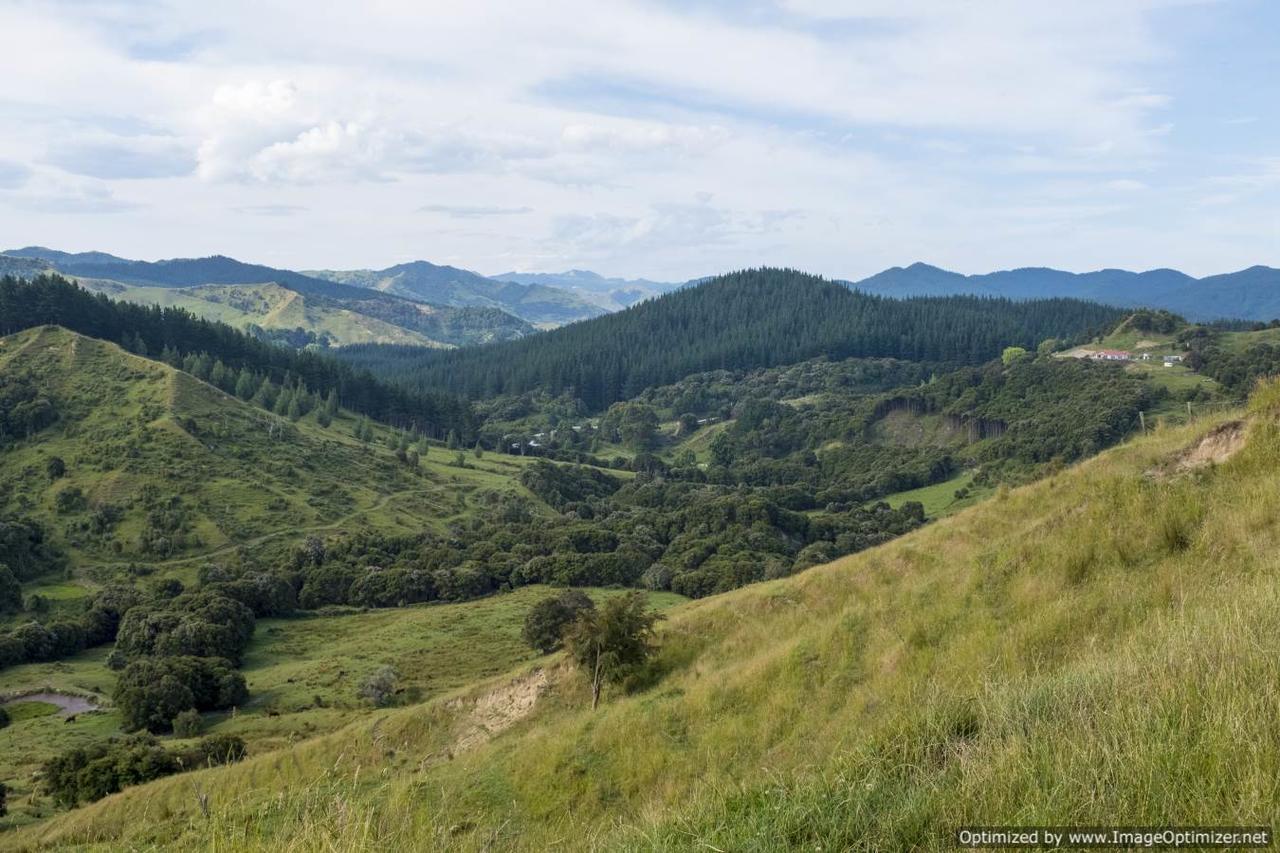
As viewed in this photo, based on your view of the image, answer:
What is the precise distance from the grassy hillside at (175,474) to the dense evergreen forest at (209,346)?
1801 cm

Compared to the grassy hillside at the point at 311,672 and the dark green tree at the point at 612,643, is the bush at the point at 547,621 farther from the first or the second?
the dark green tree at the point at 612,643

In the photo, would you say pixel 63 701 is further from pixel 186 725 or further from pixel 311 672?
pixel 311 672

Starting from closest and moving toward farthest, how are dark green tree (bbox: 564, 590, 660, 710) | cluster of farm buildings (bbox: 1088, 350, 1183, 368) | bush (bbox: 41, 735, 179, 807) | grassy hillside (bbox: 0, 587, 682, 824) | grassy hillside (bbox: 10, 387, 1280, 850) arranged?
grassy hillside (bbox: 10, 387, 1280, 850) → dark green tree (bbox: 564, 590, 660, 710) → bush (bbox: 41, 735, 179, 807) → grassy hillside (bbox: 0, 587, 682, 824) → cluster of farm buildings (bbox: 1088, 350, 1183, 368)

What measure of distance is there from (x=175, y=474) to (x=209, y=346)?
76187 mm

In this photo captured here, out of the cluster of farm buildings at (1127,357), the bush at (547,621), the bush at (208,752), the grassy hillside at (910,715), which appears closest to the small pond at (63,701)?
the bush at (208,752)

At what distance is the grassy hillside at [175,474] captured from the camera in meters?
88.5

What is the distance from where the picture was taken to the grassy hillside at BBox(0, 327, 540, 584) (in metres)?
88.5

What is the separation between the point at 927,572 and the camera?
2094 centimetres

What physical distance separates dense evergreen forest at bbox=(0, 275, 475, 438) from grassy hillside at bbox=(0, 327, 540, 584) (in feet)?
59.1

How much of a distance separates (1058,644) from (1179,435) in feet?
38.2

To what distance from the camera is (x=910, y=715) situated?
302 inches

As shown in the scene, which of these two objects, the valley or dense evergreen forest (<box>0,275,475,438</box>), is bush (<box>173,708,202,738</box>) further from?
dense evergreen forest (<box>0,275,475,438</box>)

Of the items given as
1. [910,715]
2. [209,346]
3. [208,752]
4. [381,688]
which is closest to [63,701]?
[381,688]

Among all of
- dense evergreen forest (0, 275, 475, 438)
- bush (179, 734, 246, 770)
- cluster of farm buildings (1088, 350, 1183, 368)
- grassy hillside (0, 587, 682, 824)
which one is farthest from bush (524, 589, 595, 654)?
cluster of farm buildings (1088, 350, 1183, 368)
